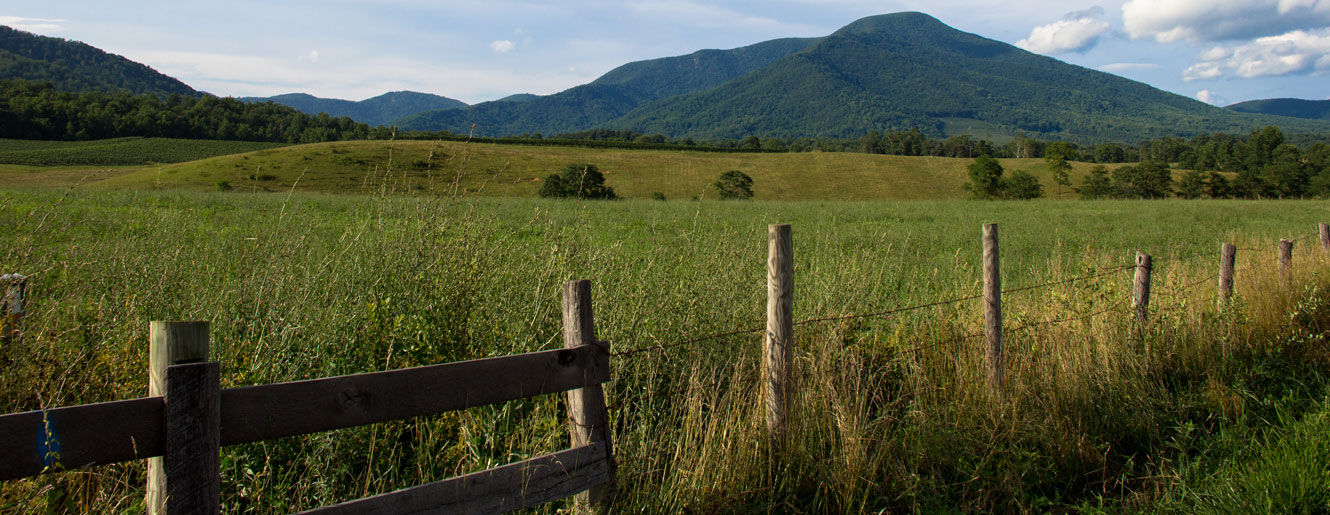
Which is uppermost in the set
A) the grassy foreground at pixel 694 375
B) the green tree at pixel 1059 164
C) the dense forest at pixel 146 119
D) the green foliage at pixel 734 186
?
the dense forest at pixel 146 119

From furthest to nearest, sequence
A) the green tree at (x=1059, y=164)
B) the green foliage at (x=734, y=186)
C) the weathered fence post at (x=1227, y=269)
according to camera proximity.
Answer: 1. the green tree at (x=1059, y=164)
2. the green foliage at (x=734, y=186)
3. the weathered fence post at (x=1227, y=269)

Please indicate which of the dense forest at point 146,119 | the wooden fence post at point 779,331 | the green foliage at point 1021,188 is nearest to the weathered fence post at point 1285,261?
the wooden fence post at point 779,331

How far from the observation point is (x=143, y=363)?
3.63m

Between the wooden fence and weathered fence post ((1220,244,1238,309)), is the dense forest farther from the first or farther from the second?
the wooden fence

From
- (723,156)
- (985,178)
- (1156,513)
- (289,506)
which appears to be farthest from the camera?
(723,156)

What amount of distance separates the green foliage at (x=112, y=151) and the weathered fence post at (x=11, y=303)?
99972mm

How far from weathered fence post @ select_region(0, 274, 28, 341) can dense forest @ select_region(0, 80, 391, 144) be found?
10175 centimetres

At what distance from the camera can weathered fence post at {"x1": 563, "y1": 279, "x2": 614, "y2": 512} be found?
2957 millimetres

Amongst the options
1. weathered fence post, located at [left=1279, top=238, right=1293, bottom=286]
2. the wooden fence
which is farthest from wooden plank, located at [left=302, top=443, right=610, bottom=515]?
weathered fence post, located at [left=1279, top=238, right=1293, bottom=286]

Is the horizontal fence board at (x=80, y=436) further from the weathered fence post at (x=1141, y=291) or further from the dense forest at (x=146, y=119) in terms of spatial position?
the dense forest at (x=146, y=119)

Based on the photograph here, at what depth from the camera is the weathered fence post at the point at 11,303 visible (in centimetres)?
333

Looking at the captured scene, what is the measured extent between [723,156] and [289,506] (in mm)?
105935

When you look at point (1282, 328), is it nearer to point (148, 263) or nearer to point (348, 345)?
point (348, 345)

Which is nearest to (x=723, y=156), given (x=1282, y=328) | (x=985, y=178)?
(x=985, y=178)
